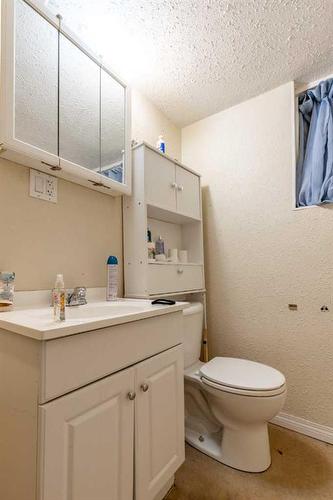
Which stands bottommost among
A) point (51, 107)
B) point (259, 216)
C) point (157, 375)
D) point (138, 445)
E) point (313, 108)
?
point (138, 445)

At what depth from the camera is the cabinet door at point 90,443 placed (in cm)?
60

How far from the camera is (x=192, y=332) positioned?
1552mm

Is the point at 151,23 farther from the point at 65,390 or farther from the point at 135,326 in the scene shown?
the point at 65,390

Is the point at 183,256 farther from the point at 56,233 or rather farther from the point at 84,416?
the point at 84,416

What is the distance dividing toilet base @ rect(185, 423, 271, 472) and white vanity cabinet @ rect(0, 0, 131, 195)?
134cm

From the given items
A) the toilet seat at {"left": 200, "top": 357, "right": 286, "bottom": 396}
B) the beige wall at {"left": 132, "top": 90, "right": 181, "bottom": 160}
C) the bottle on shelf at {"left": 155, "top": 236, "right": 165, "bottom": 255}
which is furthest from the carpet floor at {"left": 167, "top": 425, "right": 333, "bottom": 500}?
the beige wall at {"left": 132, "top": 90, "right": 181, "bottom": 160}

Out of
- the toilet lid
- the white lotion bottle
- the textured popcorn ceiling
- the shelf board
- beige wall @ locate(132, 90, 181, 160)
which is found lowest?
the toilet lid

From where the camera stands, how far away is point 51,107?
1.09 metres

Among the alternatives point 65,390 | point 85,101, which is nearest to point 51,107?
point 85,101

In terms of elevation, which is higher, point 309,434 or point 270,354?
point 270,354

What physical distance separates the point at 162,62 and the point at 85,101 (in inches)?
20.8

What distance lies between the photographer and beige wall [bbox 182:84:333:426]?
4.83ft

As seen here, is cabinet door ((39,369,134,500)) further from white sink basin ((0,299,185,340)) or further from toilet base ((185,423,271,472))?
toilet base ((185,423,271,472))

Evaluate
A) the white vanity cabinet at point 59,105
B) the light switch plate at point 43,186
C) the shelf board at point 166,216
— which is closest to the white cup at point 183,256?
the shelf board at point 166,216
